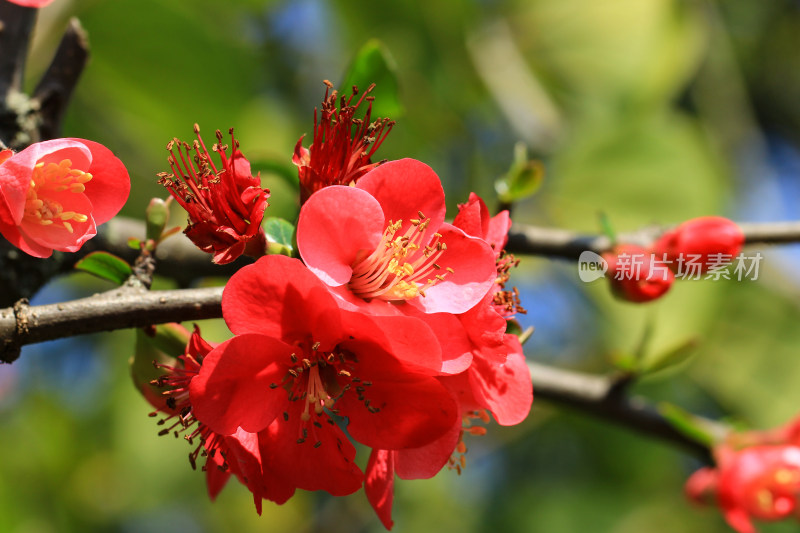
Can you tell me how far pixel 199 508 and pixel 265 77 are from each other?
1570 millimetres

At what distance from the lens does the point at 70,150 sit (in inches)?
28.0

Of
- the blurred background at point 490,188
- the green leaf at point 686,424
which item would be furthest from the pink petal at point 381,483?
the blurred background at point 490,188

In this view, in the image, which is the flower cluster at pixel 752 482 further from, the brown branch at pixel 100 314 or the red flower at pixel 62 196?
the red flower at pixel 62 196

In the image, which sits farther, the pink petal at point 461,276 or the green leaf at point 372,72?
the green leaf at point 372,72

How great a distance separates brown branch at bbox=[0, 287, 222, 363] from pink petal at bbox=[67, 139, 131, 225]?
0.09m

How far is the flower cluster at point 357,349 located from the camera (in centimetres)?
63

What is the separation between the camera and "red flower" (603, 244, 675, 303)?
0.98 meters

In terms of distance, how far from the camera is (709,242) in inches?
37.6

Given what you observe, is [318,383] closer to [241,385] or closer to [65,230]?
[241,385]

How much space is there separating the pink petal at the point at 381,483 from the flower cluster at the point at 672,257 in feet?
1.46

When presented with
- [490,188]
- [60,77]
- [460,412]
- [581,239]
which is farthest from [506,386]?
[490,188]

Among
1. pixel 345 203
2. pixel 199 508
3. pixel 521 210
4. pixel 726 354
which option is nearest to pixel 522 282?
pixel 521 210

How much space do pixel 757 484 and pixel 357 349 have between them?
3.04 ft

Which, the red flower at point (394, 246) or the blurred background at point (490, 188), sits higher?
the red flower at point (394, 246)
